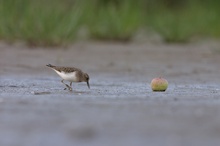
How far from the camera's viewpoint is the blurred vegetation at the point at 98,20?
16469 millimetres

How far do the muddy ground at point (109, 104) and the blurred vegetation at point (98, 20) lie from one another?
1.39m

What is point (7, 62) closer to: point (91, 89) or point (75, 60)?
point (75, 60)

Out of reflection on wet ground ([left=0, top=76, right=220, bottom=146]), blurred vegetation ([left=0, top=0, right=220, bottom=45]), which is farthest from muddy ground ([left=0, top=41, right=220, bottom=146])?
blurred vegetation ([left=0, top=0, right=220, bottom=45])

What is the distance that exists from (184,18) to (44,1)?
4.90 meters

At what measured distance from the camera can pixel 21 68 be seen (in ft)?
41.8

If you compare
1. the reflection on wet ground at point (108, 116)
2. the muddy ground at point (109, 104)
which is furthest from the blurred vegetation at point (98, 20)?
the reflection on wet ground at point (108, 116)

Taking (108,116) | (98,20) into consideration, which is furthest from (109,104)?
(98,20)

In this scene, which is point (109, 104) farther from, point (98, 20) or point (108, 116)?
point (98, 20)

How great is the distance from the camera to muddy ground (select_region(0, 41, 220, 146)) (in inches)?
219

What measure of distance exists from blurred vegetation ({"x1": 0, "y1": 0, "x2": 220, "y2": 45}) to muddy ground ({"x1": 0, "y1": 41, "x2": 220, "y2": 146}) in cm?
139

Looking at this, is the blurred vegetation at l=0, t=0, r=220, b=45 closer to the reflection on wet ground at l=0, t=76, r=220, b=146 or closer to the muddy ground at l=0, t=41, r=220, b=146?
the muddy ground at l=0, t=41, r=220, b=146

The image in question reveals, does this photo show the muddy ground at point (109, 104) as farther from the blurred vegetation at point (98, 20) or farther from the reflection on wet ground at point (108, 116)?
the blurred vegetation at point (98, 20)

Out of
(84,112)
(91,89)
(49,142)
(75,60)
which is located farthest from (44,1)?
(49,142)

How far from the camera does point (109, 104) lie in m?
7.45
